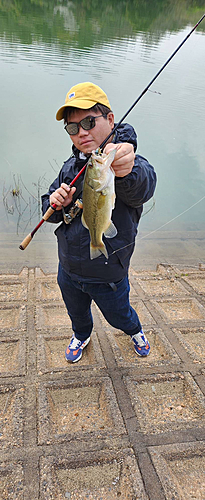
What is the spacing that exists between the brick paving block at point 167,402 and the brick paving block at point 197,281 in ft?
4.77

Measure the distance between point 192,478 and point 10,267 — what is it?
3.60 m

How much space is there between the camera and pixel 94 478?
1953mm

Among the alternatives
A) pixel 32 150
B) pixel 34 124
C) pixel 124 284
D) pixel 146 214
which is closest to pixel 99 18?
pixel 34 124

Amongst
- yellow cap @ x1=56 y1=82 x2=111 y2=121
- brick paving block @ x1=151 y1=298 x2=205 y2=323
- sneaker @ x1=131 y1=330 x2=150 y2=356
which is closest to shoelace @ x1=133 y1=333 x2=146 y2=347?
sneaker @ x1=131 y1=330 x2=150 y2=356

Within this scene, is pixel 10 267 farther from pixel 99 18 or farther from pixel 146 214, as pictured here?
pixel 99 18

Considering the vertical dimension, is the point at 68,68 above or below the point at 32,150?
above

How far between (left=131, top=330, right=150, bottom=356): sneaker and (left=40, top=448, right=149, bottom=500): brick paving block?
2.88 ft

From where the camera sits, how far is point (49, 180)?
7383 millimetres

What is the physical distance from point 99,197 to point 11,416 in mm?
1586

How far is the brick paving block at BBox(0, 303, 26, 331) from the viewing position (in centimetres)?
308

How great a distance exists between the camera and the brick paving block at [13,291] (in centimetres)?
351

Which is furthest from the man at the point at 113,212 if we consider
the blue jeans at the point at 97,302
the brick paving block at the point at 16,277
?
the brick paving block at the point at 16,277

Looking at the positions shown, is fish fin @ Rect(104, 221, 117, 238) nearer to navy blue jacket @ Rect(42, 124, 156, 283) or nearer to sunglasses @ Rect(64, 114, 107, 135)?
navy blue jacket @ Rect(42, 124, 156, 283)

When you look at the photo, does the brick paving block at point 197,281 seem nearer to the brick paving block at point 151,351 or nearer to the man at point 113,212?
the brick paving block at point 151,351
